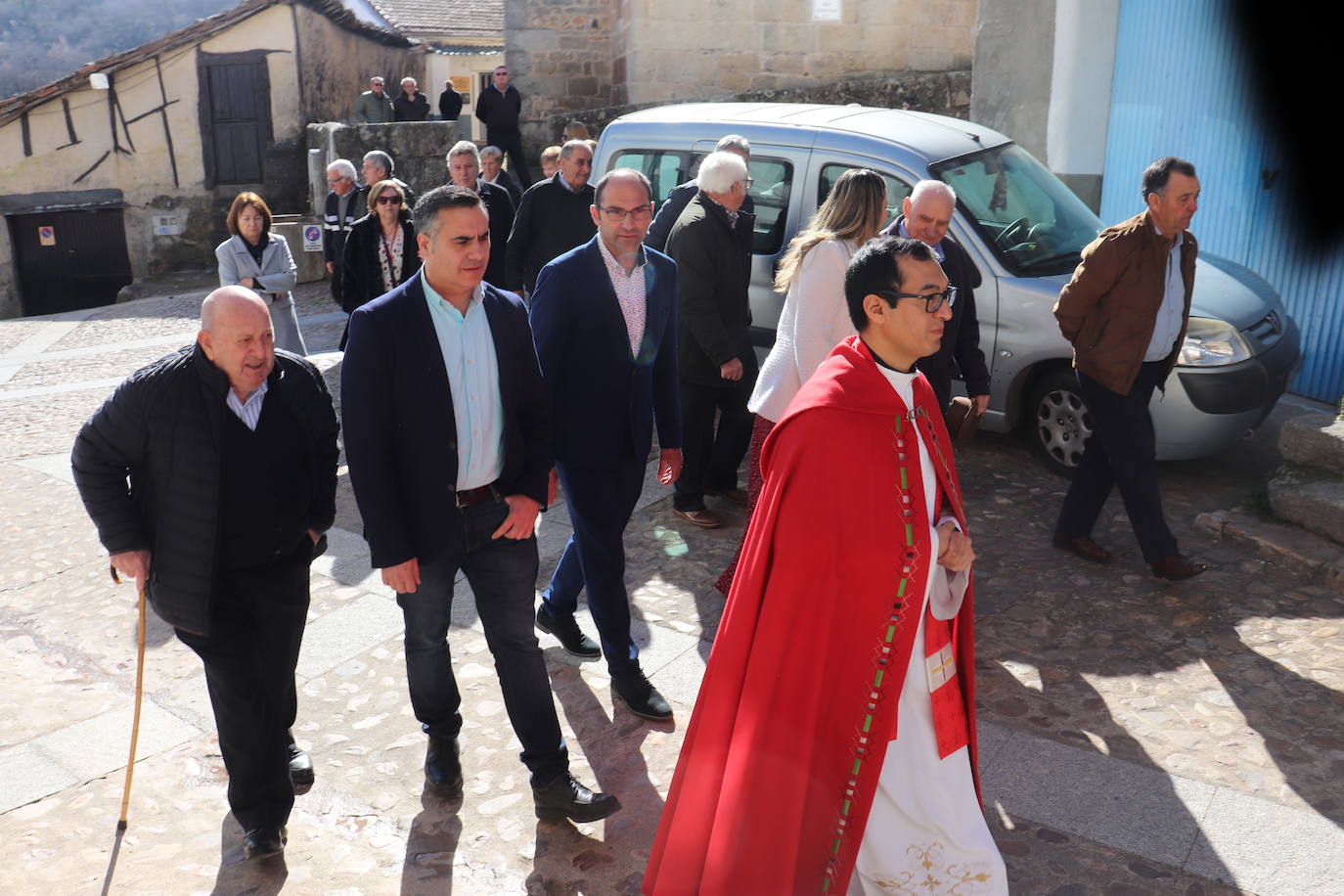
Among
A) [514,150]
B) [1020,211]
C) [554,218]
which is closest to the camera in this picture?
[1020,211]

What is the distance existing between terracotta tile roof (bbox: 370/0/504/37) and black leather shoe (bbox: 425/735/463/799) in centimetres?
2870

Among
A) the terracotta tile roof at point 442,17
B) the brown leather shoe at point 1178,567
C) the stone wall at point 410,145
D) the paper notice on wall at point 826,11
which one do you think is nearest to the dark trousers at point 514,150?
the stone wall at point 410,145

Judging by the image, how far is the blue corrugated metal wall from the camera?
8273mm

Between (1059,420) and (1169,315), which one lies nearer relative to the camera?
(1169,315)

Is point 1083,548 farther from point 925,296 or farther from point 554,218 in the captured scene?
point 554,218

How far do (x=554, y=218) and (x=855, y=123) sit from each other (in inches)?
82.0

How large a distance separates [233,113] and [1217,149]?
1829 cm

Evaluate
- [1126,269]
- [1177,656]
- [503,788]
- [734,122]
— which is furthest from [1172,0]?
[503,788]

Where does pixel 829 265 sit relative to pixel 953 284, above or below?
above

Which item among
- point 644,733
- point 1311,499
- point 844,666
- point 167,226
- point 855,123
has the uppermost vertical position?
point 855,123

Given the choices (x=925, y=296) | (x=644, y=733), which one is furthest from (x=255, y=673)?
(x=925, y=296)

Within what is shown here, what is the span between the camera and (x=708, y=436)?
22.0ft

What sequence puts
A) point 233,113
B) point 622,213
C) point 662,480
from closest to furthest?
point 622,213, point 662,480, point 233,113

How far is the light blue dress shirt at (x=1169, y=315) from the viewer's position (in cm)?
556
